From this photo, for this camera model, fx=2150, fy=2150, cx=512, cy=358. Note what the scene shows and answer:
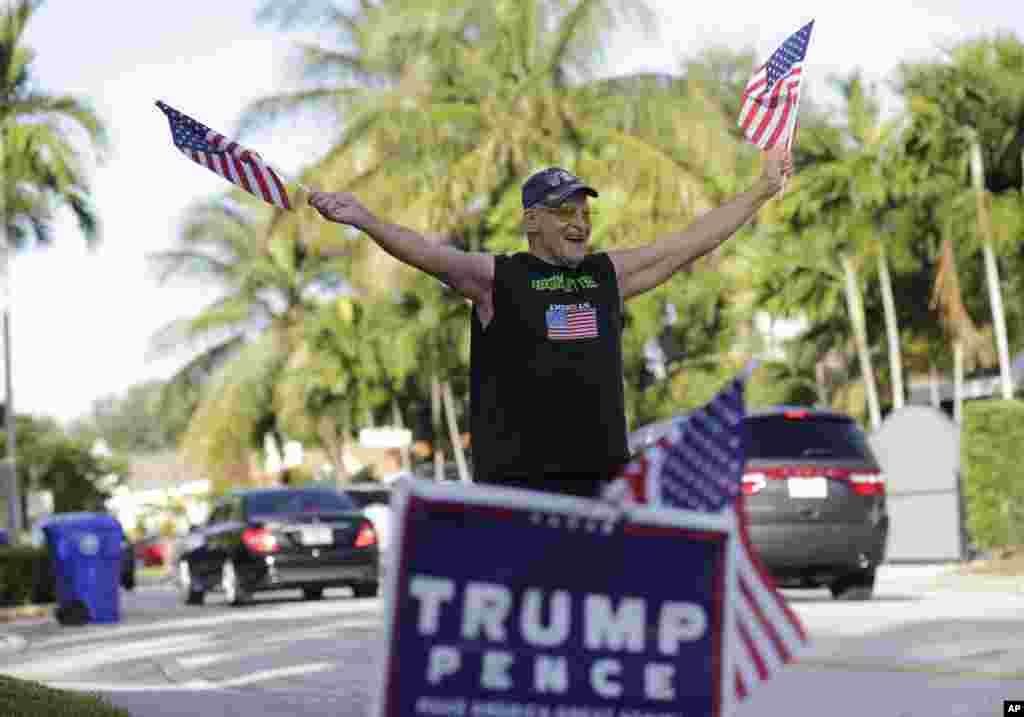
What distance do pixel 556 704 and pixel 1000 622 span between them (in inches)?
426

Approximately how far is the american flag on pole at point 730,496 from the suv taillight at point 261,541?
64.9 ft

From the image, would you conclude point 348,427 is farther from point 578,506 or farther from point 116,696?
point 578,506

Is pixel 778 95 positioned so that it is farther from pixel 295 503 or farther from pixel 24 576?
pixel 24 576

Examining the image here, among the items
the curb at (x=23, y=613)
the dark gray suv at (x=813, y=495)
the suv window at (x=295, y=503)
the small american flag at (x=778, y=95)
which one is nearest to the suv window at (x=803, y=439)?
the dark gray suv at (x=813, y=495)

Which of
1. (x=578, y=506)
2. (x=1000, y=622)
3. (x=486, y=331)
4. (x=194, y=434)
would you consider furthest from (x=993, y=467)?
(x=194, y=434)

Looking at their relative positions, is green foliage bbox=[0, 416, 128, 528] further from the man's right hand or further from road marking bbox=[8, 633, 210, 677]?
the man's right hand

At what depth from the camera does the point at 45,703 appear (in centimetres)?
884

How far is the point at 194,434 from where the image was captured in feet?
179

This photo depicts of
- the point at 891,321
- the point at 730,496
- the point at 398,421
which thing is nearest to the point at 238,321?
the point at 398,421

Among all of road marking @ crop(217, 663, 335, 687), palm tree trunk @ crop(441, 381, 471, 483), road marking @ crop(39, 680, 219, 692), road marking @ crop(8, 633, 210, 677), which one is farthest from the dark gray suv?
palm tree trunk @ crop(441, 381, 471, 483)

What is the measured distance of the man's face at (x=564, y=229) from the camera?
5773 mm

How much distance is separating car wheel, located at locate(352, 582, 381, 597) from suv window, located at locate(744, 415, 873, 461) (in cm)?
660

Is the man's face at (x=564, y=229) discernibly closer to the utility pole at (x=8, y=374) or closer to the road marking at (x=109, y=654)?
the road marking at (x=109, y=654)

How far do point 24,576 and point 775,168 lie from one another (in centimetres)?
2057
